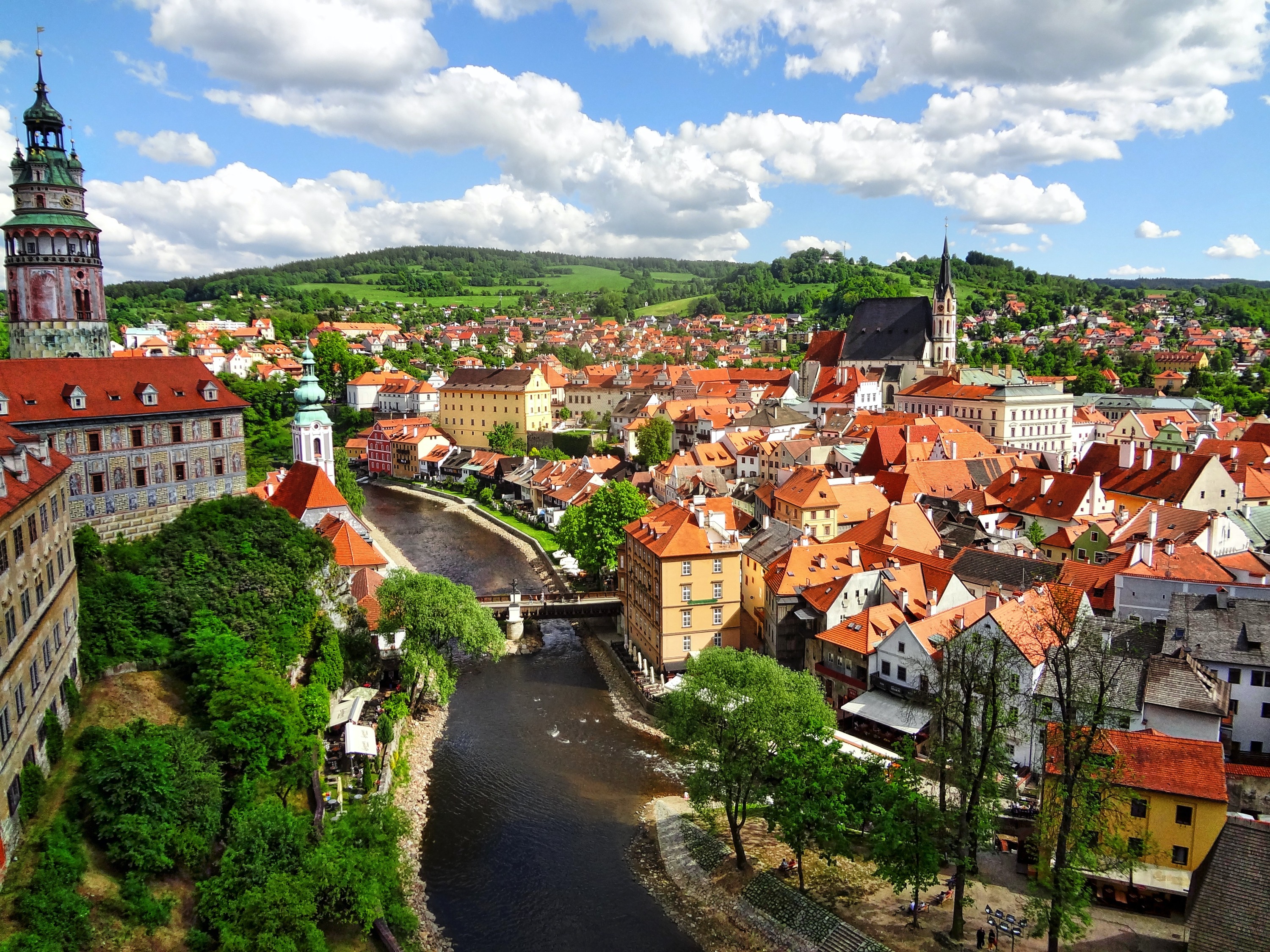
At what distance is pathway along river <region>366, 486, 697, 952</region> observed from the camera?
2016cm

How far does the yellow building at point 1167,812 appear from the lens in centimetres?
1850

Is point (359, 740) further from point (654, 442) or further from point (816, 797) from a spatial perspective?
point (654, 442)

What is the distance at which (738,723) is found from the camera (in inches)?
829

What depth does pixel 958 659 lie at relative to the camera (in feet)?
62.6

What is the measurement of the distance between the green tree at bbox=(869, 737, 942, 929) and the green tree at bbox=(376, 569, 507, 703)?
1509 centimetres

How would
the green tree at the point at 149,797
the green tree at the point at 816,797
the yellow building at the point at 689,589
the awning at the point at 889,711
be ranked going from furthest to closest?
the yellow building at the point at 689,589 → the awning at the point at 889,711 → the green tree at the point at 816,797 → the green tree at the point at 149,797

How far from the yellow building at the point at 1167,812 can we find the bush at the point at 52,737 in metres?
20.6

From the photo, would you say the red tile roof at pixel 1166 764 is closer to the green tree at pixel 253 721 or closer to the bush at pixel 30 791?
the green tree at pixel 253 721

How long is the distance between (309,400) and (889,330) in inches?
2246

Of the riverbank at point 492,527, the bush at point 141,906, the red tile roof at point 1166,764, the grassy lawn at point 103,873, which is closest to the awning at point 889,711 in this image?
the red tile roof at point 1166,764

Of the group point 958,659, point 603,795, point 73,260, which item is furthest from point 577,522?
point 958,659

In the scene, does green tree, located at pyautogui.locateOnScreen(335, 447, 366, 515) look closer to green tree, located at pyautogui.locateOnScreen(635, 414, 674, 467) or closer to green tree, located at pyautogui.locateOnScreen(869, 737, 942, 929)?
green tree, located at pyautogui.locateOnScreen(635, 414, 674, 467)

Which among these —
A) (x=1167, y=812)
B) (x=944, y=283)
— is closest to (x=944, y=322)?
(x=944, y=283)

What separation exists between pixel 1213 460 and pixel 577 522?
28864 millimetres
